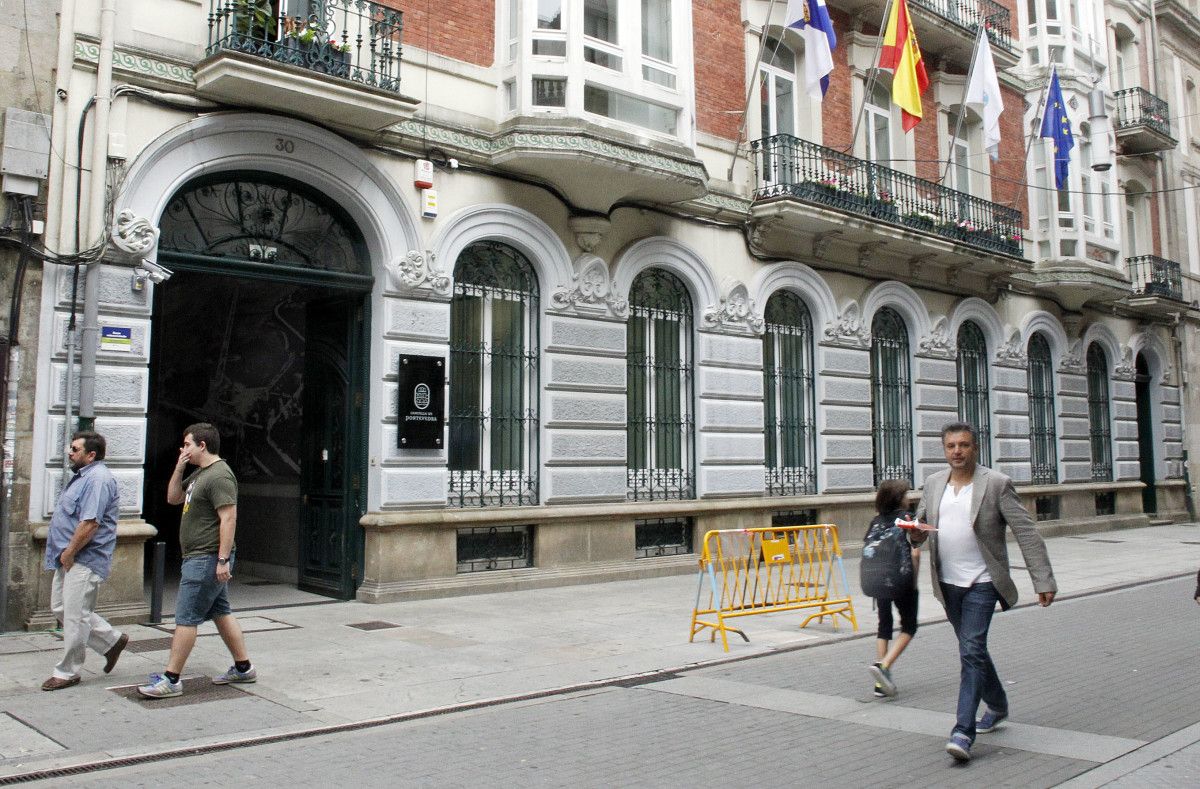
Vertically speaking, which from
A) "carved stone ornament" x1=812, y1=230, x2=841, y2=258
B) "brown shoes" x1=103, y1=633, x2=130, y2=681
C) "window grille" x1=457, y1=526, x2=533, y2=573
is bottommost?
"brown shoes" x1=103, y1=633, x2=130, y2=681

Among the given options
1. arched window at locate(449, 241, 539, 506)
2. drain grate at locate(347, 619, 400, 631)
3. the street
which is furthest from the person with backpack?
arched window at locate(449, 241, 539, 506)

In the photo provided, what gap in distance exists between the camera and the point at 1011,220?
2206cm

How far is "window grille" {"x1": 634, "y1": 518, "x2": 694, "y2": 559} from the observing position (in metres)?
15.0

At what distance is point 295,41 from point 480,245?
11.5 ft

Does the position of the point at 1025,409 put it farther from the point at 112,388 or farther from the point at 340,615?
the point at 112,388

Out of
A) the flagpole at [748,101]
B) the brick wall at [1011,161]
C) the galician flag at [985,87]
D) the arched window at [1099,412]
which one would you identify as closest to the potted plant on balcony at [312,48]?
the flagpole at [748,101]

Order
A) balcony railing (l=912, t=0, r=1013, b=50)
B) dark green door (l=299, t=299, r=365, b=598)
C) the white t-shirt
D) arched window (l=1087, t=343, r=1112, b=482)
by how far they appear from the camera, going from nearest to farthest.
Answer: the white t-shirt < dark green door (l=299, t=299, r=365, b=598) < balcony railing (l=912, t=0, r=1013, b=50) < arched window (l=1087, t=343, r=1112, b=482)

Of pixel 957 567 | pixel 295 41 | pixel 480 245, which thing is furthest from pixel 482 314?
pixel 957 567

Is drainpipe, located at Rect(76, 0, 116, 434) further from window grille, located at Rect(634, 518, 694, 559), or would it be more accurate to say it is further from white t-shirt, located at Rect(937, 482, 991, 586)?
white t-shirt, located at Rect(937, 482, 991, 586)

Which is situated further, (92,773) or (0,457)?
(0,457)

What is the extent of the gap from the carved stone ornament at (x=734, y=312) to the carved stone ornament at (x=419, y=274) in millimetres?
4689

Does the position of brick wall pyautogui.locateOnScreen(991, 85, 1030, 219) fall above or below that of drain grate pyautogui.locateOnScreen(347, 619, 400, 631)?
above

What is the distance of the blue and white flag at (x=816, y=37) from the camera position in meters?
16.0

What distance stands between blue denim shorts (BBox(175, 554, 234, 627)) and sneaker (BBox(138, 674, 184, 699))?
1.33 feet
